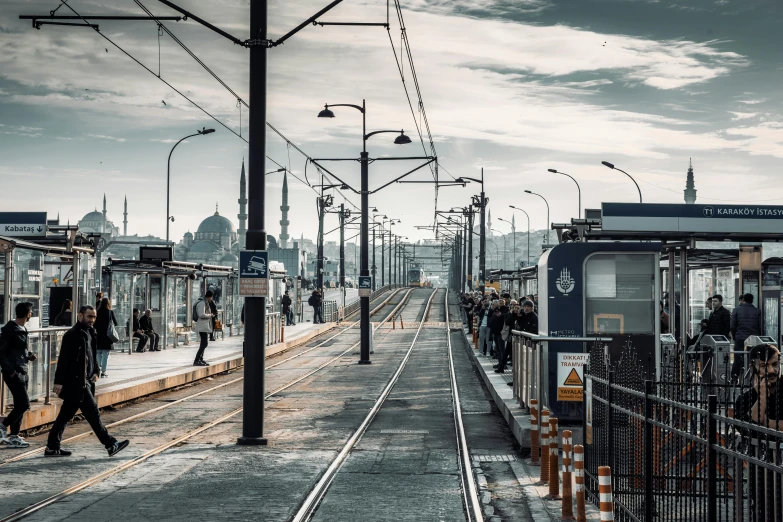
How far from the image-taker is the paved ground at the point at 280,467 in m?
9.41

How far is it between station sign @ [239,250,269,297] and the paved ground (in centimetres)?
206

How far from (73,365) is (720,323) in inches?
523

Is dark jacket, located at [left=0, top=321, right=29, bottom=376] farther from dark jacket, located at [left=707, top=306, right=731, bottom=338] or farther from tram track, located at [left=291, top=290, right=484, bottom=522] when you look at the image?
dark jacket, located at [left=707, top=306, right=731, bottom=338]

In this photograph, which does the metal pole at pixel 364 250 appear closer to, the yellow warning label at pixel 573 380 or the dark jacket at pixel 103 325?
the dark jacket at pixel 103 325

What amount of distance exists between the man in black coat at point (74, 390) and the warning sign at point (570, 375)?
5.80 metres

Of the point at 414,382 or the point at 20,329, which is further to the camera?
the point at 414,382

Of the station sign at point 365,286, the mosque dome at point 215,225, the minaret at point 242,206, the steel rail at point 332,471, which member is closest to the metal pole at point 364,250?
the station sign at point 365,286

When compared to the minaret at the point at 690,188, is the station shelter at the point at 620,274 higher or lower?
lower

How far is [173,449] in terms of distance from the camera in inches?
513

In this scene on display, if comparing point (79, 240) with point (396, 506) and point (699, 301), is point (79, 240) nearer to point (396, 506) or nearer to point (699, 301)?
point (396, 506)

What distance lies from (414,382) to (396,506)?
48.5 feet

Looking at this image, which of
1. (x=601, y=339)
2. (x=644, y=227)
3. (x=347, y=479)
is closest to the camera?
(x=347, y=479)

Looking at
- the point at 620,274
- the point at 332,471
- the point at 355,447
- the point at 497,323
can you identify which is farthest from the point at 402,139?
the point at 332,471

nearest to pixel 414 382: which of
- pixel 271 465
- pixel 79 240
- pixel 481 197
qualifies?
pixel 79 240
